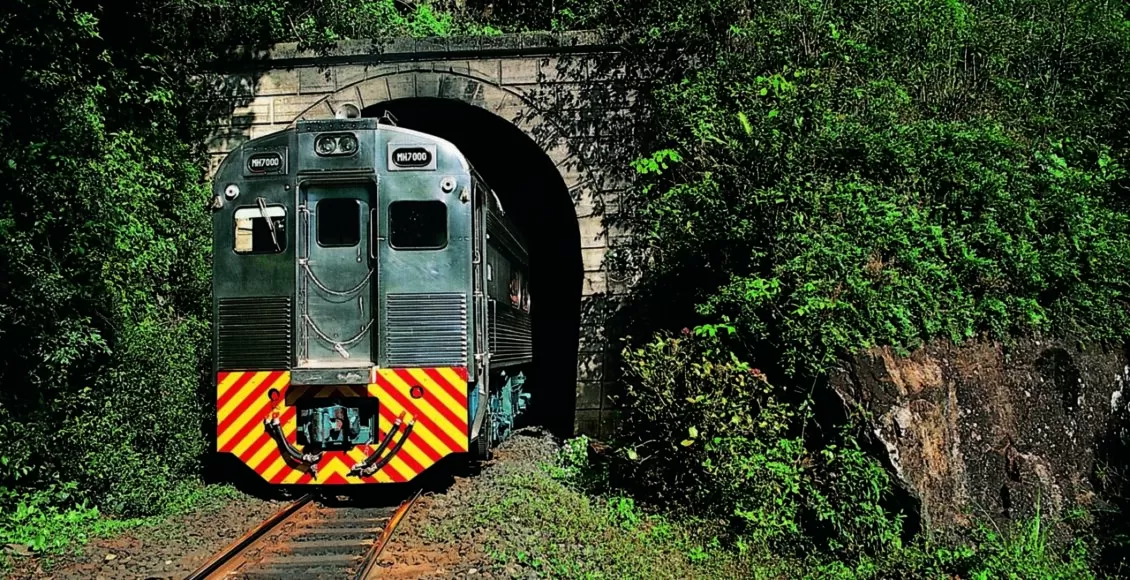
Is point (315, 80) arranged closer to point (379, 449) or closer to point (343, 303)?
point (343, 303)

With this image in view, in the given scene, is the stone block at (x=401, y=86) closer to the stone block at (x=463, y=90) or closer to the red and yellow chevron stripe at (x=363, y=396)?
the stone block at (x=463, y=90)

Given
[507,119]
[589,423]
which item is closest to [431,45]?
[507,119]

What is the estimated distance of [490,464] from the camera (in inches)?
412

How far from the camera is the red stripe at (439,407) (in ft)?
27.4

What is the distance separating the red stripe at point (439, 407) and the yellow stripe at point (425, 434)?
223mm

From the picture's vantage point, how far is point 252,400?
8375mm

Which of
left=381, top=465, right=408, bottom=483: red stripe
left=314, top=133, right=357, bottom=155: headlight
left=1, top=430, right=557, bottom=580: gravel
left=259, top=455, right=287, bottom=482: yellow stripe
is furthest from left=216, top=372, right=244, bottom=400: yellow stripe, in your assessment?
left=314, top=133, right=357, bottom=155: headlight

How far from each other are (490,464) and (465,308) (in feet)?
9.12

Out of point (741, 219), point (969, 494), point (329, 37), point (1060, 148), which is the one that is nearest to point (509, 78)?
point (329, 37)

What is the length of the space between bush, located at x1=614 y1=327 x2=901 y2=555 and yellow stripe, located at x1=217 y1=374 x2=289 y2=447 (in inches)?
135

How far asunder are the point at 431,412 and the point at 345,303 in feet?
4.45

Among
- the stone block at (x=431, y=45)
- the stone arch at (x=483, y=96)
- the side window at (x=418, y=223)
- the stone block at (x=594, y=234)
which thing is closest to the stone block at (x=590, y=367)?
the stone block at (x=594, y=234)

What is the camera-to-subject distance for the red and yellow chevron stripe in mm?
8344

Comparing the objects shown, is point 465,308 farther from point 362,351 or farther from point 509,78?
point 509,78
